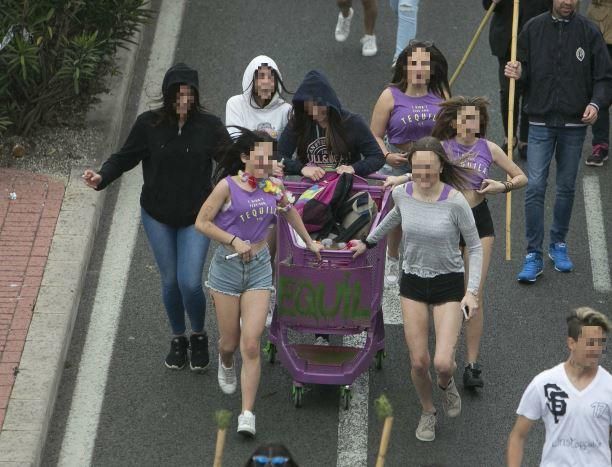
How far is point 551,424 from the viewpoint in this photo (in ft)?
22.1

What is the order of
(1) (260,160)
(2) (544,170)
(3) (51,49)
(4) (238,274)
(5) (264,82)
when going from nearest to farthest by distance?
(1) (260,160) < (4) (238,274) < (5) (264,82) < (2) (544,170) < (3) (51,49)

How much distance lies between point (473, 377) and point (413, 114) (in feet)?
6.06

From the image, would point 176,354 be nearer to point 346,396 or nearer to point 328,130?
point 346,396

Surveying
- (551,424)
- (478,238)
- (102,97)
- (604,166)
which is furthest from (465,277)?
(102,97)

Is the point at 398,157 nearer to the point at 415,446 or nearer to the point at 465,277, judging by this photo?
the point at 465,277

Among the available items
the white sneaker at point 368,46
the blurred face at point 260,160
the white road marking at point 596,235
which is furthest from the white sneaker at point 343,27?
the blurred face at point 260,160

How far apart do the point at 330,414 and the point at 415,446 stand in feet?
1.99

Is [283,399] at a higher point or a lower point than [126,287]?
lower

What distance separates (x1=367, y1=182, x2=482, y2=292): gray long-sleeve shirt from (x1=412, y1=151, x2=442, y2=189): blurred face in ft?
0.45

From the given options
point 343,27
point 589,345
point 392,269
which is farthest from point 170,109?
point 343,27

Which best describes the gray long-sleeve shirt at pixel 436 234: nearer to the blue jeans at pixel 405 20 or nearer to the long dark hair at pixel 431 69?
the long dark hair at pixel 431 69

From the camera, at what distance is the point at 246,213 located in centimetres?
818

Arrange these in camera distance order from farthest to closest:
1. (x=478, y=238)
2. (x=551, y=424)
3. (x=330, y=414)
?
(x=330, y=414) < (x=478, y=238) < (x=551, y=424)

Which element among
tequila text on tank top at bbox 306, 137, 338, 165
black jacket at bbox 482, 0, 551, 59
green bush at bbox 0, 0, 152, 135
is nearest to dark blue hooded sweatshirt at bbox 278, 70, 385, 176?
tequila text on tank top at bbox 306, 137, 338, 165
